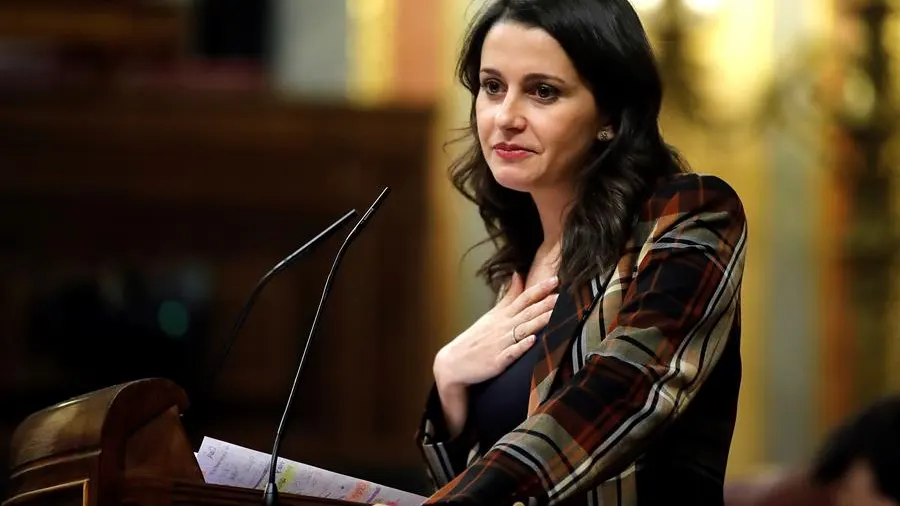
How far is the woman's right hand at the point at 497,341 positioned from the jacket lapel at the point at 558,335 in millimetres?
59

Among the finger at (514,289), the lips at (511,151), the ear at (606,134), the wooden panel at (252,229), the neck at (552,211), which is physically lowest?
the wooden panel at (252,229)

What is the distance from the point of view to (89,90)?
502 cm

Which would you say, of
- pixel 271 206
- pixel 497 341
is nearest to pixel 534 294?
pixel 497 341

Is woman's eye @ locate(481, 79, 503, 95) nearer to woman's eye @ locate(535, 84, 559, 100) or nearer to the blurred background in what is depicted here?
woman's eye @ locate(535, 84, 559, 100)

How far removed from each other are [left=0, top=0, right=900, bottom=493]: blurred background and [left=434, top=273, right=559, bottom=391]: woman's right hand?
9.58ft

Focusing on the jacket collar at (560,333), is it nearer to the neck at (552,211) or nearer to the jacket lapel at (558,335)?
the jacket lapel at (558,335)

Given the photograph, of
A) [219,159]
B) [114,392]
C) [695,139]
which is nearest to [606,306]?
[114,392]

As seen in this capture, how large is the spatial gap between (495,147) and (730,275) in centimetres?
31

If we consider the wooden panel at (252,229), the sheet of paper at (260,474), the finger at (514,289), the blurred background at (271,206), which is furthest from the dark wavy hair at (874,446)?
the wooden panel at (252,229)

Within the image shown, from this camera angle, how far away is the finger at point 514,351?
1.67 metres

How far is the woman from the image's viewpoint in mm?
1433

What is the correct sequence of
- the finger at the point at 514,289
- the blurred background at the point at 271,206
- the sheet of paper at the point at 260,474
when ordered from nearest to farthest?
the sheet of paper at the point at 260,474 → the finger at the point at 514,289 → the blurred background at the point at 271,206

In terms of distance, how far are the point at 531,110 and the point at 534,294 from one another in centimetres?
24

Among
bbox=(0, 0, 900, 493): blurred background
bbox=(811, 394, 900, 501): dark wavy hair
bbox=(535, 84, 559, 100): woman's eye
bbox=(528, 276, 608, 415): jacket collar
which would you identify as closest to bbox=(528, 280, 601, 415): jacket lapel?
bbox=(528, 276, 608, 415): jacket collar
